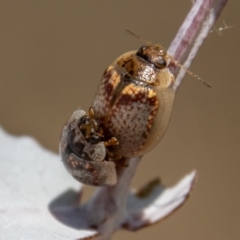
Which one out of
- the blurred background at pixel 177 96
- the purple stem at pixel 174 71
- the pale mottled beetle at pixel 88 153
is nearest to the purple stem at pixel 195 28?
the purple stem at pixel 174 71

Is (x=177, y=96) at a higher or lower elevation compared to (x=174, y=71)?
lower

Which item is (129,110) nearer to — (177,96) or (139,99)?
(139,99)

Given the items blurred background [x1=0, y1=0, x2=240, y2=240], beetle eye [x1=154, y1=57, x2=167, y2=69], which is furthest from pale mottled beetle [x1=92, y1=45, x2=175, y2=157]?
blurred background [x1=0, y1=0, x2=240, y2=240]

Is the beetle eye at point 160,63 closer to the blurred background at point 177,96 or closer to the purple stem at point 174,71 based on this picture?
the purple stem at point 174,71

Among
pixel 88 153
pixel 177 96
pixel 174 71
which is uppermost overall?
pixel 174 71

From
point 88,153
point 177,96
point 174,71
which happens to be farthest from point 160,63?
point 177,96

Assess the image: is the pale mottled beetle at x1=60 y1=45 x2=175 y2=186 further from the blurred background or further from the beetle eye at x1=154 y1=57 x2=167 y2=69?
the blurred background

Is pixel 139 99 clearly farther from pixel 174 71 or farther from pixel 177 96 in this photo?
pixel 177 96

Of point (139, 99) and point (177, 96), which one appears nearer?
point (139, 99)
